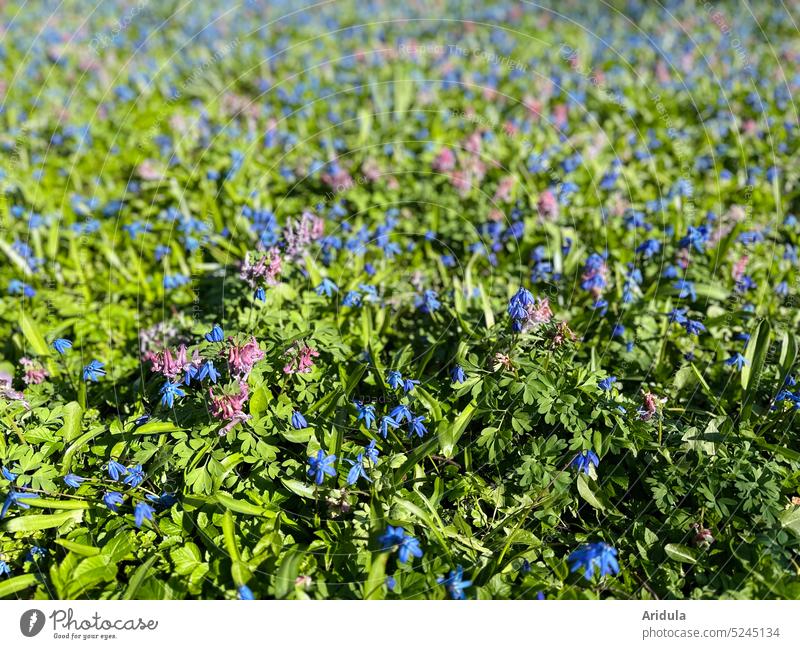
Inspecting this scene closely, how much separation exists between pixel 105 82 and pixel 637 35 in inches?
264

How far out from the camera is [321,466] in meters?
2.72

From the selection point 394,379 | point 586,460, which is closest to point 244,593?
point 394,379

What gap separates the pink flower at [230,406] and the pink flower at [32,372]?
1.21 metres

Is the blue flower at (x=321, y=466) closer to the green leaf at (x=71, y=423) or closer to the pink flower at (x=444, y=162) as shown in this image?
the green leaf at (x=71, y=423)

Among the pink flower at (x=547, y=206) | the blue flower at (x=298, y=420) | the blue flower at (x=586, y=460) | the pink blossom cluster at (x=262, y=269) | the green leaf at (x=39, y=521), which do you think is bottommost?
the green leaf at (x=39, y=521)

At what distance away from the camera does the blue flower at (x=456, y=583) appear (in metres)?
2.64

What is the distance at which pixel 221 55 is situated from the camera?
787 centimetres

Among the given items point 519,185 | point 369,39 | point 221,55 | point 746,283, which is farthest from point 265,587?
point 369,39

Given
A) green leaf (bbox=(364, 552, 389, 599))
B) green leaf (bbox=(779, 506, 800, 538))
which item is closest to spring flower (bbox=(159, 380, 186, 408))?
green leaf (bbox=(364, 552, 389, 599))

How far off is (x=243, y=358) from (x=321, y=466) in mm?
615
